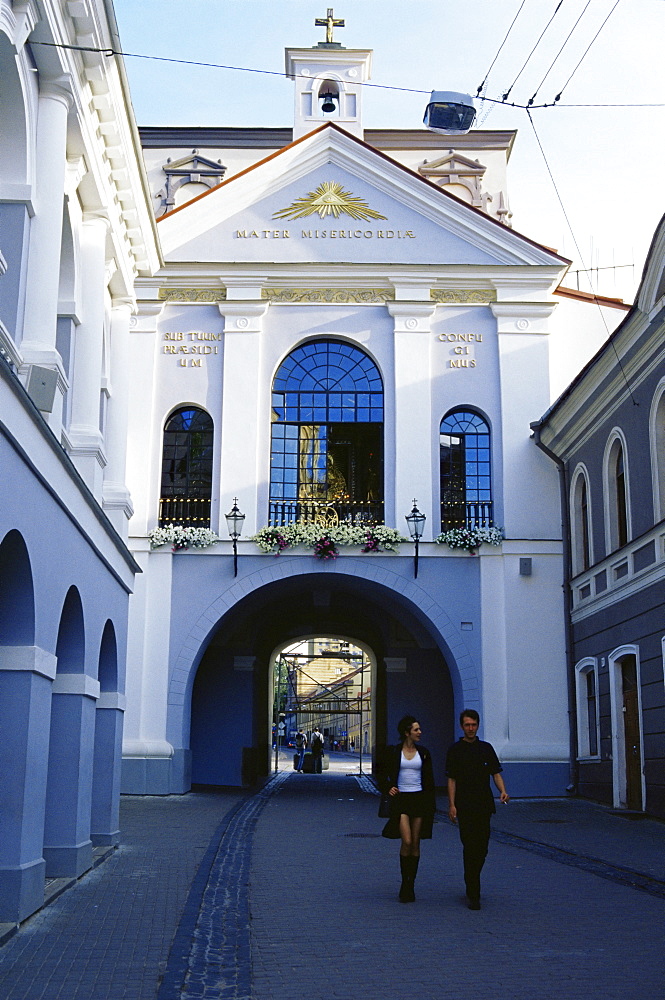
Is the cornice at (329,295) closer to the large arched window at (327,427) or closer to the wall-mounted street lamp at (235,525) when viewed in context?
the large arched window at (327,427)

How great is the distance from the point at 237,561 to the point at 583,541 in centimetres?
662

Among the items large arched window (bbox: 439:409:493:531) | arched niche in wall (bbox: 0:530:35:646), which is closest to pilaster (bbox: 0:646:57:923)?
arched niche in wall (bbox: 0:530:35:646)

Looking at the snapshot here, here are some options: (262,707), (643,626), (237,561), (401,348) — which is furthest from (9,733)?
(262,707)

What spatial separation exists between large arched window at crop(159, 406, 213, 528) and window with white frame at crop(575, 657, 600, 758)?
25.6 ft

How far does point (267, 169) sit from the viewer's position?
2467cm

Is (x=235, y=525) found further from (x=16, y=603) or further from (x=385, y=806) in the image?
(x=16, y=603)

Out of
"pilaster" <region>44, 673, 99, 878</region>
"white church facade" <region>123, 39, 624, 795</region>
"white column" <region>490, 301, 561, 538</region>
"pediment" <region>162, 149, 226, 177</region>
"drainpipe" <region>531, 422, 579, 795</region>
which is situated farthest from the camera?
"pediment" <region>162, 149, 226, 177</region>

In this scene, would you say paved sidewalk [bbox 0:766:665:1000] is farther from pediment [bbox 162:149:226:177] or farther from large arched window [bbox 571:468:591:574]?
pediment [bbox 162:149:226:177]

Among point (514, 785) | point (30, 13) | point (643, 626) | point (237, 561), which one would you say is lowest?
point (514, 785)

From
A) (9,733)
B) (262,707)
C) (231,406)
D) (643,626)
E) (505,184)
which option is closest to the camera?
(9,733)

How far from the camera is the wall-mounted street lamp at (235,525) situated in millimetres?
22250

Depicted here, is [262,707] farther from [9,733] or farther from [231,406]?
[9,733]

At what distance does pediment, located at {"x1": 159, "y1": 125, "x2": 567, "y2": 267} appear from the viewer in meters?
24.3

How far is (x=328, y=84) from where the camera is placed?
26828 mm
